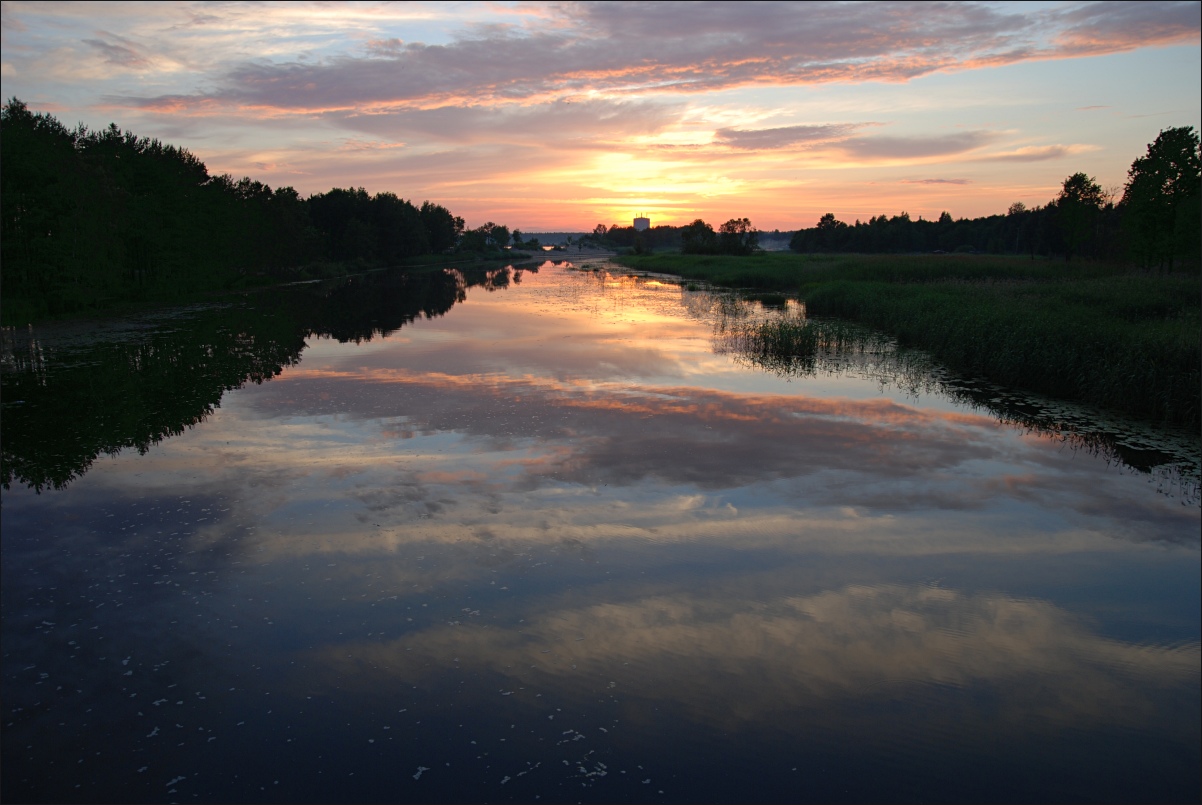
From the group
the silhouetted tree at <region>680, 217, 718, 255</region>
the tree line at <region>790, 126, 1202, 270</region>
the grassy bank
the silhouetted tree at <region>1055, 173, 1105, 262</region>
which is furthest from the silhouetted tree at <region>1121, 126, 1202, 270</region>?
the silhouetted tree at <region>680, 217, 718, 255</region>

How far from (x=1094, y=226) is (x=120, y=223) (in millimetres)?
82013

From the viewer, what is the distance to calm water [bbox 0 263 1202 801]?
5707mm

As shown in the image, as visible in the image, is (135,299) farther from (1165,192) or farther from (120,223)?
(1165,192)

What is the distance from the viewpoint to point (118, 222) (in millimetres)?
37000

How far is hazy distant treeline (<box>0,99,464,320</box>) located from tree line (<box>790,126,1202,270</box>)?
57.4 metres

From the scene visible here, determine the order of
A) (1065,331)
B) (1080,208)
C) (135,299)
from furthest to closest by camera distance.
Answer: (1080,208) → (135,299) → (1065,331)

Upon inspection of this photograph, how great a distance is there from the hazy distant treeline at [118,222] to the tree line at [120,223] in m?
0.06

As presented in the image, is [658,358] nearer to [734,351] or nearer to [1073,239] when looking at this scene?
[734,351]

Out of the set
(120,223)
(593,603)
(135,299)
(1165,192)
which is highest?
(1165,192)

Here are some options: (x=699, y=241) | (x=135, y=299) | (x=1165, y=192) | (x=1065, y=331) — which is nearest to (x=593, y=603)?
(x=1065, y=331)

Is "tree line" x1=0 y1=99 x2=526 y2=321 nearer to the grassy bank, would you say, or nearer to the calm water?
the calm water

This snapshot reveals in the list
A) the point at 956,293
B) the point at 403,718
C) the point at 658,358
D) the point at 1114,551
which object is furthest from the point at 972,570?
the point at 956,293

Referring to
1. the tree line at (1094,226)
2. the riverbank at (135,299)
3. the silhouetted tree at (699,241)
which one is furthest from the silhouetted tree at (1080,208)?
the riverbank at (135,299)

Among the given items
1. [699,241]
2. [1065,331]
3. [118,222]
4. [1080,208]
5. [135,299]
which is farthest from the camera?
[699,241]
